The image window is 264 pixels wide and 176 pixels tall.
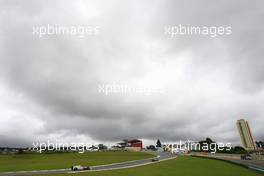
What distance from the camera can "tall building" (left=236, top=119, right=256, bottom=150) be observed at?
181 m

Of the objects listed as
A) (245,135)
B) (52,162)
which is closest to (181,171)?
(52,162)

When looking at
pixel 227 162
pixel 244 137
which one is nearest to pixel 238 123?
pixel 244 137

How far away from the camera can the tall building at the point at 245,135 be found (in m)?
181

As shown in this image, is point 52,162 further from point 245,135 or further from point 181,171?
point 245,135

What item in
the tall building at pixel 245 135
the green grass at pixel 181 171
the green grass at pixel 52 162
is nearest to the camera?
the green grass at pixel 181 171

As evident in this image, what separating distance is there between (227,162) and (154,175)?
34.6 m

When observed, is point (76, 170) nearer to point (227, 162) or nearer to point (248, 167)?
point (248, 167)

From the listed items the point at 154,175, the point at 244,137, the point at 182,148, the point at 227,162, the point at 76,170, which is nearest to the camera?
the point at 154,175

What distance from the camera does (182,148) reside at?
558 ft

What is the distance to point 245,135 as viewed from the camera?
182m

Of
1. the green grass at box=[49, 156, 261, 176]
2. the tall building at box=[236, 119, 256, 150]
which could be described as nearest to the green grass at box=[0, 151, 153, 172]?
the green grass at box=[49, 156, 261, 176]

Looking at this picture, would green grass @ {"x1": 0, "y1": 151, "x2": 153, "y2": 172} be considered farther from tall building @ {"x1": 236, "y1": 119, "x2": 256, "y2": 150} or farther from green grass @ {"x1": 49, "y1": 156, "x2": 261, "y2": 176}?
tall building @ {"x1": 236, "y1": 119, "x2": 256, "y2": 150}

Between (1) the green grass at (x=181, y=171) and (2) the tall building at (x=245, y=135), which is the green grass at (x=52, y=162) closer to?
(1) the green grass at (x=181, y=171)

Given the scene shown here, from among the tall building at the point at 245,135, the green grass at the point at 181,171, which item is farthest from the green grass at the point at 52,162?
the tall building at the point at 245,135
